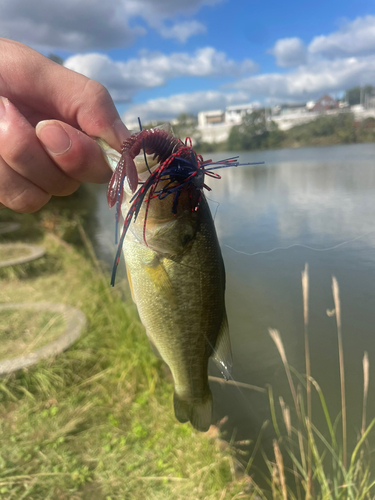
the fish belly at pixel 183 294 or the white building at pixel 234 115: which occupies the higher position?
the white building at pixel 234 115

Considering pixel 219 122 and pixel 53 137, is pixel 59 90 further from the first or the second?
pixel 219 122

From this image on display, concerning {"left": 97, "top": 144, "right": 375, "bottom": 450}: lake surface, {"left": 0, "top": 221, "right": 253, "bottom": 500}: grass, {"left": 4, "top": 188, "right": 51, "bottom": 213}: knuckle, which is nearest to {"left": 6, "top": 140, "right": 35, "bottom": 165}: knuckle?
{"left": 4, "top": 188, "right": 51, "bottom": 213}: knuckle

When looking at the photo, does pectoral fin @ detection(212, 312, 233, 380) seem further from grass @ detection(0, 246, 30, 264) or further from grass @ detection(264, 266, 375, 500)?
grass @ detection(0, 246, 30, 264)

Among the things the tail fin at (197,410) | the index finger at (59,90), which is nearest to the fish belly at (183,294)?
the tail fin at (197,410)

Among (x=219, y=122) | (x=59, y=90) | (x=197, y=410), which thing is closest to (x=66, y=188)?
(x=59, y=90)

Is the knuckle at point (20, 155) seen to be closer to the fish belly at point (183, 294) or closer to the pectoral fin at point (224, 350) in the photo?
the fish belly at point (183, 294)

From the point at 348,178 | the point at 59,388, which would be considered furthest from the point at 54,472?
the point at 348,178

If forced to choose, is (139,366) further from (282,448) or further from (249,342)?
(282,448)
